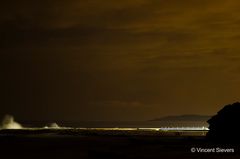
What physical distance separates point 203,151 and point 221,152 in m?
2.01

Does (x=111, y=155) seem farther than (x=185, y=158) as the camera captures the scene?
Yes

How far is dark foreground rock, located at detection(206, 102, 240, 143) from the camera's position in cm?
7417

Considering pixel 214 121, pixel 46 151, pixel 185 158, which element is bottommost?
pixel 185 158

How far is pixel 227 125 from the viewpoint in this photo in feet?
249

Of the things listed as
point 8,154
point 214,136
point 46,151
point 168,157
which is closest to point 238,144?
point 214,136

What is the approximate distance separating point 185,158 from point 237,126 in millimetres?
21683

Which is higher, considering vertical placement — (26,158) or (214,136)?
(214,136)

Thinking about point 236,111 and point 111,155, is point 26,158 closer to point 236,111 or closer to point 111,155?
point 111,155

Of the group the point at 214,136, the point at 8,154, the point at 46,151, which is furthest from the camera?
the point at 214,136

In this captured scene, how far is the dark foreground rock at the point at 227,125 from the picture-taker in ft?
243

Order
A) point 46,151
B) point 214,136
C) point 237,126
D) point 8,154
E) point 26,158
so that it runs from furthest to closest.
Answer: point 214,136 < point 237,126 < point 46,151 < point 8,154 < point 26,158

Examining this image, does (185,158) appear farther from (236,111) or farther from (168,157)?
(236,111)

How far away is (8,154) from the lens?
205 ft

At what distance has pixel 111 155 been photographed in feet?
197
